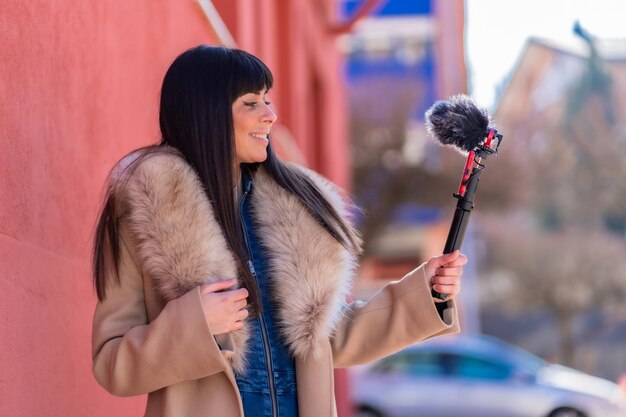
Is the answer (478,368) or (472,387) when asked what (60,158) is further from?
(478,368)

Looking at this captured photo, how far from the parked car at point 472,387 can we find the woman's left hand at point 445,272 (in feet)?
35.4

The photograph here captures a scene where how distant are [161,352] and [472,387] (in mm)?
12076

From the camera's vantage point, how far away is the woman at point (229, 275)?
106 inches

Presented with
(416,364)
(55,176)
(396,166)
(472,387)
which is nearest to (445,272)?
(55,176)

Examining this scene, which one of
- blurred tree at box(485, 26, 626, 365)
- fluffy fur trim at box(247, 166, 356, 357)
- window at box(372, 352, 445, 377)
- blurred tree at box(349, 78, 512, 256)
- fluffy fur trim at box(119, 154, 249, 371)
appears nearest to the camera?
fluffy fur trim at box(119, 154, 249, 371)

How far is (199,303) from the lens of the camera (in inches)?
104

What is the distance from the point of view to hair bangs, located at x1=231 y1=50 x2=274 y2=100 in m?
3.02

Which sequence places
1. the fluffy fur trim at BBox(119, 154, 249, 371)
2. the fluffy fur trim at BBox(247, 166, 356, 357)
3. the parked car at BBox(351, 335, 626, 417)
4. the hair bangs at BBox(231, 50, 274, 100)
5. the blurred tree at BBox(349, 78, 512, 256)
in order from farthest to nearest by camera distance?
the blurred tree at BBox(349, 78, 512, 256) → the parked car at BBox(351, 335, 626, 417) → the hair bangs at BBox(231, 50, 274, 100) → the fluffy fur trim at BBox(247, 166, 356, 357) → the fluffy fur trim at BBox(119, 154, 249, 371)

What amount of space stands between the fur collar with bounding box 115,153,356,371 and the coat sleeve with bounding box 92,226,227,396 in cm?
11

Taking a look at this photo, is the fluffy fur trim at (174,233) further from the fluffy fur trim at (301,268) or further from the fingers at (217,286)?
the fluffy fur trim at (301,268)

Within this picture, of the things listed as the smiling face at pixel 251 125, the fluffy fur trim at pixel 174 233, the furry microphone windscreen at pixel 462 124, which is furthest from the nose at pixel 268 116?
the furry microphone windscreen at pixel 462 124

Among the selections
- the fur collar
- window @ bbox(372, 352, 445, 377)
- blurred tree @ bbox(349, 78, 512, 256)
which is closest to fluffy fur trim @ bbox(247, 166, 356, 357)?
the fur collar

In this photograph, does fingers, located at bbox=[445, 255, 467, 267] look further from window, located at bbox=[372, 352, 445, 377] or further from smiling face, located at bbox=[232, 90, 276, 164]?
window, located at bbox=[372, 352, 445, 377]

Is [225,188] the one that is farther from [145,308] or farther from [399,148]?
[399,148]
